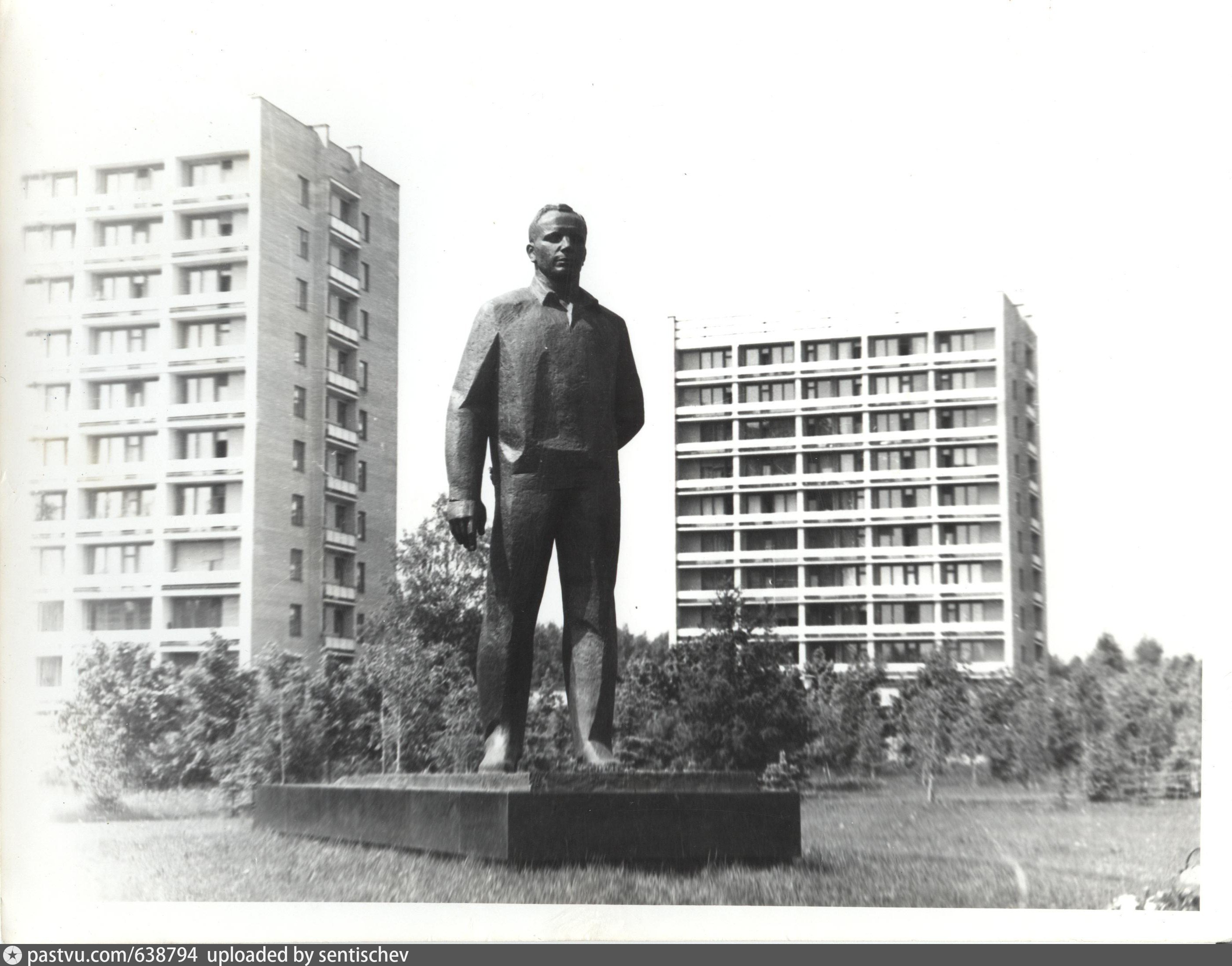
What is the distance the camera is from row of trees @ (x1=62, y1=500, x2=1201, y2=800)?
19.1 meters

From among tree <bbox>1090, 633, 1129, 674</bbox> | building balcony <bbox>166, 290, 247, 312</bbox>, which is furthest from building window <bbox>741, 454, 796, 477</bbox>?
building balcony <bbox>166, 290, 247, 312</bbox>

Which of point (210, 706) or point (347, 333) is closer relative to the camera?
point (210, 706)

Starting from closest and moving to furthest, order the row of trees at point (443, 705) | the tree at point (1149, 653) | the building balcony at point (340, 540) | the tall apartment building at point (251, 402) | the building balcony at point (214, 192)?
the tree at point (1149, 653) → the row of trees at point (443, 705) → the tall apartment building at point (251, 402) → the building balcony at point (214, 192) → the building balcony at point (340, 540)

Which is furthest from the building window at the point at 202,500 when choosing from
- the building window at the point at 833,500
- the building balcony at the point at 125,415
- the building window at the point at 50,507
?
the building window at the point at 833,500

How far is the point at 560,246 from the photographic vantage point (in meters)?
9.98

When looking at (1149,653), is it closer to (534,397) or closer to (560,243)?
(534,397)

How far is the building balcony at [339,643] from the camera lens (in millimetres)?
25062

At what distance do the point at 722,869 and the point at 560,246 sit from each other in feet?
14.1

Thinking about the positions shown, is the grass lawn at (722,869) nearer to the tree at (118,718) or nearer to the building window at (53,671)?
the tree at (118,718)

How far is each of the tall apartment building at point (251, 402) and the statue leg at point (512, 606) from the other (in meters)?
10.8

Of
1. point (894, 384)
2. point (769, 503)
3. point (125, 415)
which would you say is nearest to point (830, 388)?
point (894, 384)

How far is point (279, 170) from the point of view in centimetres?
2405

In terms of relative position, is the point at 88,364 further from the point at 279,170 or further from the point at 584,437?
the point at 584,437

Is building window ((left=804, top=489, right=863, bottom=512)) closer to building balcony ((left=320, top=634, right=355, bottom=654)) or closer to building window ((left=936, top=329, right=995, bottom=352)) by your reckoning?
building window ((left=936, top=329, right=995, bottom=352))
